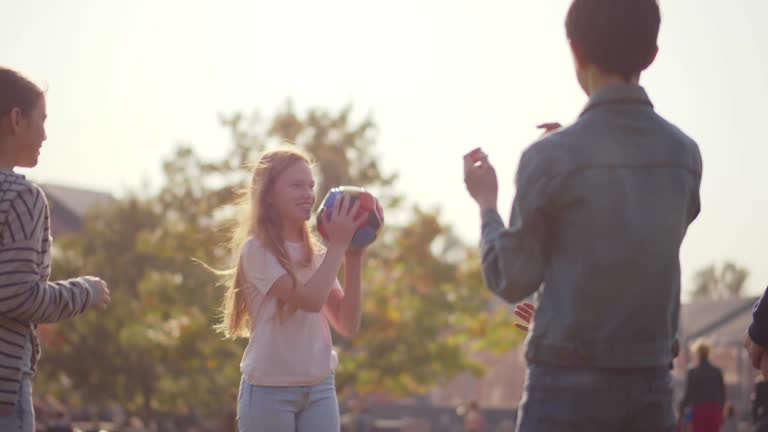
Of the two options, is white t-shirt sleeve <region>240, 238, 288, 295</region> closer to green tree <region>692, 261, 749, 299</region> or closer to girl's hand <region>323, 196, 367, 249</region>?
girl's hand <region>323, 196, 367, 249</region>

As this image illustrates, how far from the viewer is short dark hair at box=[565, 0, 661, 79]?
3592 millimetres

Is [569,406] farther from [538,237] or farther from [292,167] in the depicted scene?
[292,167]

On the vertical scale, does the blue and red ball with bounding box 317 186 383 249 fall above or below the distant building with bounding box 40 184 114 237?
below

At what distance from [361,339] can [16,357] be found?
89.3 ft

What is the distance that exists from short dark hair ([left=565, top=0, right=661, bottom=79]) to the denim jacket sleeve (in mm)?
370

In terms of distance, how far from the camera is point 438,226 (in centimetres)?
3194

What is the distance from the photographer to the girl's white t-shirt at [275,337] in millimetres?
5621

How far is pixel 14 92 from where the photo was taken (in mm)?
4684

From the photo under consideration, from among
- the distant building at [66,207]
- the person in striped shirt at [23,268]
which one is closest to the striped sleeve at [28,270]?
the person in striped shirt at [23,268]

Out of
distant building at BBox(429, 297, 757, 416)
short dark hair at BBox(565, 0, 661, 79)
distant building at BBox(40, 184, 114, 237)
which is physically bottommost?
distant building at BBox(429, 297, 757, 416)

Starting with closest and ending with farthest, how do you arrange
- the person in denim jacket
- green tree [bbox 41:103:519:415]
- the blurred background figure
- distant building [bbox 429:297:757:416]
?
the person in denim jacket < the blurred background figure < green tree [bbox 41:103:519:415] < distant building [bbox 429:297:757:416]

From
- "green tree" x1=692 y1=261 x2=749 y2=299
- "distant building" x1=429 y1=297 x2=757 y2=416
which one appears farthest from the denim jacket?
"green tree" x1=692 y1=261 x2=749 y2=299

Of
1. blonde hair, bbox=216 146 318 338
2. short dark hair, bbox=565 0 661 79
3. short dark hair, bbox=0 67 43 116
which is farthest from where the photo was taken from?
blonde hair, bbox=216 146 318 338

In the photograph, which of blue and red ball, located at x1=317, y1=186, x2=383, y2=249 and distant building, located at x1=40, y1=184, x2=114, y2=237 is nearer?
blue and red ball, located at x1=317, y1=186, x2=383, y2=249
